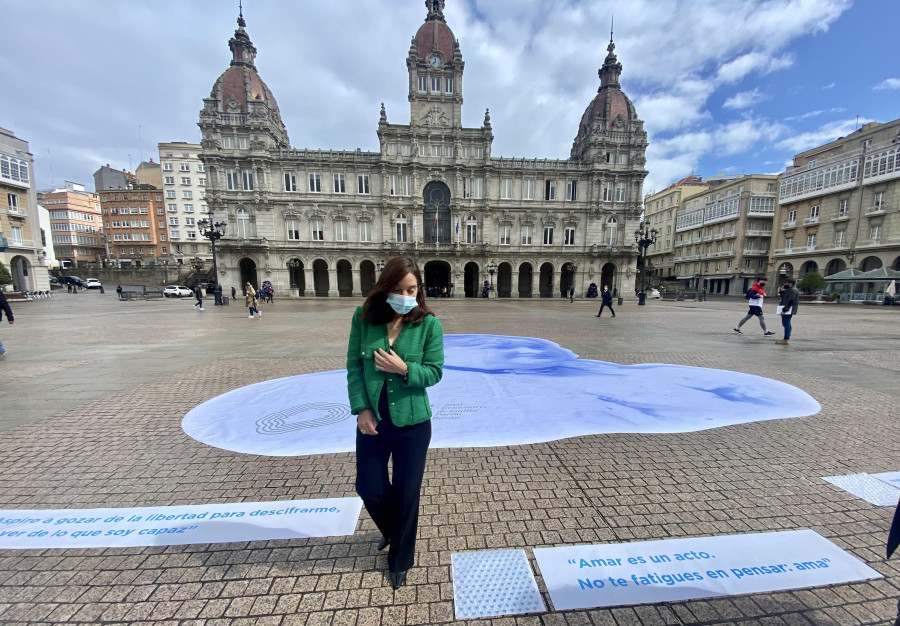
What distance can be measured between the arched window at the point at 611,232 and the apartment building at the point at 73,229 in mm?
90721

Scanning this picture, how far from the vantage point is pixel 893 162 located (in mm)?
32719

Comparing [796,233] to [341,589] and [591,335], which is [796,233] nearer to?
[591,335]

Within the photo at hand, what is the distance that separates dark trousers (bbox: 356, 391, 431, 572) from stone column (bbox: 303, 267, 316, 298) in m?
39.9

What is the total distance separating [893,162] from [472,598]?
176ft

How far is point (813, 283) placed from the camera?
114 feet

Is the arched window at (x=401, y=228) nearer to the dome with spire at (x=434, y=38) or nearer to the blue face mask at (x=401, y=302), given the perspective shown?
the dome with spire at (x=434, y=38)

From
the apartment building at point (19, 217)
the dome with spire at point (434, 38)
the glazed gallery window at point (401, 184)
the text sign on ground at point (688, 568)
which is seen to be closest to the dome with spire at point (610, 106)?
the dome with spire at point (434, 38)

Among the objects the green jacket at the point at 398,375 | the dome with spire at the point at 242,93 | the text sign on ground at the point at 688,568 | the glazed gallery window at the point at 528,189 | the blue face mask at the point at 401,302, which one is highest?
the dome with spire at the point at 242,93

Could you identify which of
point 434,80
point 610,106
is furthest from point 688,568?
point 610,106

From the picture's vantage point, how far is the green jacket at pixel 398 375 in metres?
1.97

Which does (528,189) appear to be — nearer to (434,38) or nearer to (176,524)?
(434,38)

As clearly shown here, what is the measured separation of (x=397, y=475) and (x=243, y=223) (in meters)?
42.7

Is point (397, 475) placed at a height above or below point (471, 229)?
below

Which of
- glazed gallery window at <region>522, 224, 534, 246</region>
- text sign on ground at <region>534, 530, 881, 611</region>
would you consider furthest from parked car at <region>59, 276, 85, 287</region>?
text sign on ground at <region>534, 530, 881, 611</region>
